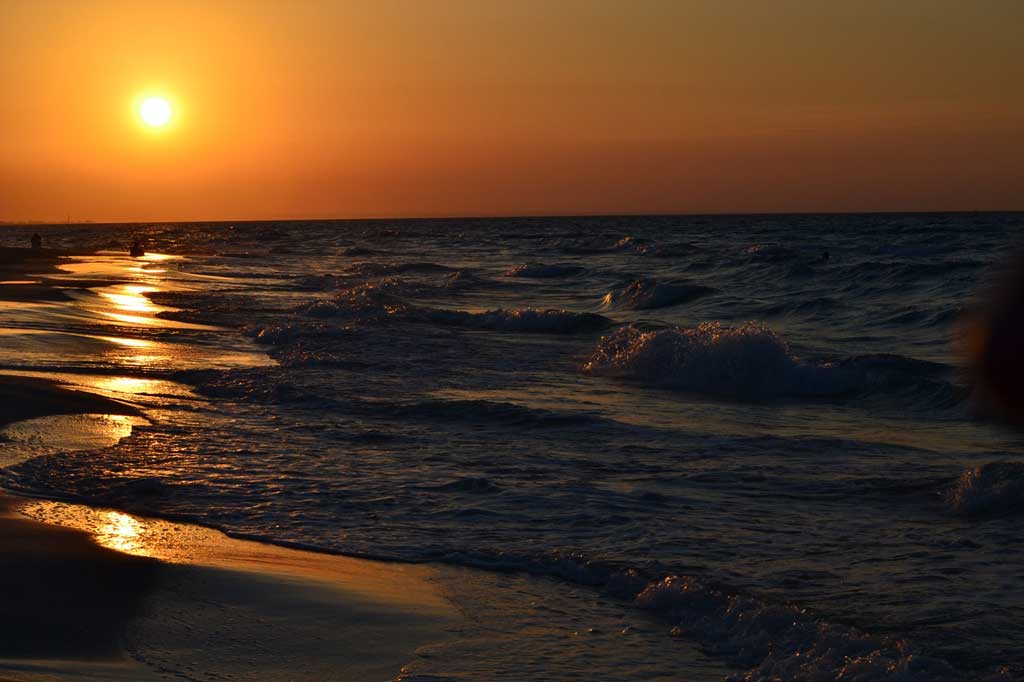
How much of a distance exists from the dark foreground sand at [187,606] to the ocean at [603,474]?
0.30 meters

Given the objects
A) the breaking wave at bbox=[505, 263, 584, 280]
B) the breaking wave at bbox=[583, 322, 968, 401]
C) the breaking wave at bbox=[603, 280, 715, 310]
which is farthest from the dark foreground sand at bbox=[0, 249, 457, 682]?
the breaking wave at bbox=[505, 263, 584, 280]

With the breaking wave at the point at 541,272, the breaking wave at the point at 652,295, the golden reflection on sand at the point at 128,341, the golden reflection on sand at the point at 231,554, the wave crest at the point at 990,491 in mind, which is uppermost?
the breaking wave at the point at 541,272

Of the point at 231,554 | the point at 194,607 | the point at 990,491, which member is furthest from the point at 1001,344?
the point at 990,491

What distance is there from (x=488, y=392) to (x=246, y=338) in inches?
305

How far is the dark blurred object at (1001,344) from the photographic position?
82cm

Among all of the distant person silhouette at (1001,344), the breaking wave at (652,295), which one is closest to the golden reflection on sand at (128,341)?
the breaking wave at (652,295)

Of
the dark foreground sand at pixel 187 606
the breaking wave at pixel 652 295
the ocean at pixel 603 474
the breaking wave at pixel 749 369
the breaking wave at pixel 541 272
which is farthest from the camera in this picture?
the breaking wave at pixel 541 272

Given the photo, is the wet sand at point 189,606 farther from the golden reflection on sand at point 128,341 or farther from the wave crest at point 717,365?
the golden reflection on sand at point 128,341

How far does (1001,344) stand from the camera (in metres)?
0.86

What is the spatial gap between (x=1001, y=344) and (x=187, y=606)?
5.32 meters

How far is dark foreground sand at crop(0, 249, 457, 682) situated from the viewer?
189 inches

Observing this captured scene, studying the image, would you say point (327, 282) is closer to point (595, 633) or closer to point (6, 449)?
point (6, 449)

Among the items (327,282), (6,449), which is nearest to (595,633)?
(6,449)

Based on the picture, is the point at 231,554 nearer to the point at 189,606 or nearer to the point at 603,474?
the point at 189,606
